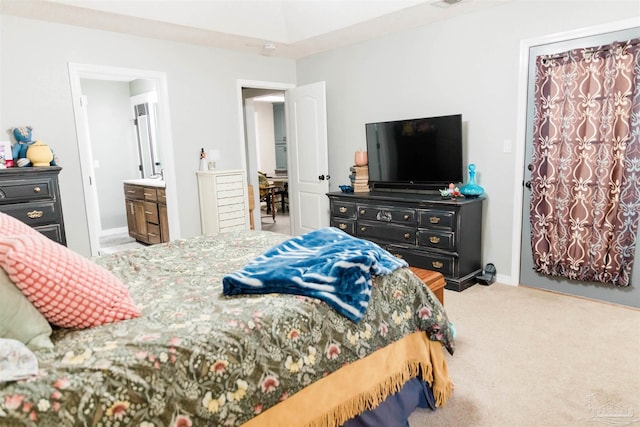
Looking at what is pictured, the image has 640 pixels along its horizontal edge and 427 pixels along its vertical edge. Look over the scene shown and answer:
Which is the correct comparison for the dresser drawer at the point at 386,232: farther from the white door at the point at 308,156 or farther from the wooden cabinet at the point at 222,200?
the wooden cabinet at the point at 222,200

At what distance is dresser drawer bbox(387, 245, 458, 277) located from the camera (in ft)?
12.1

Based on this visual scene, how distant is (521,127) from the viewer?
11.8 feet

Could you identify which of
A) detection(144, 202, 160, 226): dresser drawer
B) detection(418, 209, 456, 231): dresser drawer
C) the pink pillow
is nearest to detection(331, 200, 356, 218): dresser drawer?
detection(418, 209, 456, 231): dresser drawer

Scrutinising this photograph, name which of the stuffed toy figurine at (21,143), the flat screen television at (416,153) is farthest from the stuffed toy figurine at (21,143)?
the flat screen television at (416,153)

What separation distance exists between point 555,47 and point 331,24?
204cm

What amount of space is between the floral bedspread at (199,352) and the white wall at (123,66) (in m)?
2.46

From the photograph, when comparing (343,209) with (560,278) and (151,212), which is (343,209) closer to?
(560,278)

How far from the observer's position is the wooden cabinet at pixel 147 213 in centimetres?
504

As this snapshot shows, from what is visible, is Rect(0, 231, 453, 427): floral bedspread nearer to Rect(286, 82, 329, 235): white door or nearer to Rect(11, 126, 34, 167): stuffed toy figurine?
Rect(11, 126, 34, 167): stuffed toy figurine

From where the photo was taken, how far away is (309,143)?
518 centimetres

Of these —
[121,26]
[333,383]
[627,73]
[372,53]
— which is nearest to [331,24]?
[372,53]

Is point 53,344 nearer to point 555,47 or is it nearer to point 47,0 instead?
point 47,0

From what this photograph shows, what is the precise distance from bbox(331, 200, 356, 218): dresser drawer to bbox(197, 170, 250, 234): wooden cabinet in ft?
3.57

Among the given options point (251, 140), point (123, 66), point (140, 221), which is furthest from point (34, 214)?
point (251, 140)
